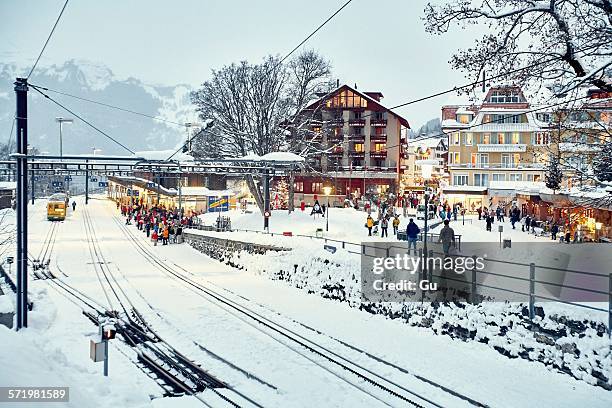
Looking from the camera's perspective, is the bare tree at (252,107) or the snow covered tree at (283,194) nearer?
the bare tree at (252,107)

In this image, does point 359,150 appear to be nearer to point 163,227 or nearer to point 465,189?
point 465,189

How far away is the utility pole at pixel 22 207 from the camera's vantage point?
46.2 ft

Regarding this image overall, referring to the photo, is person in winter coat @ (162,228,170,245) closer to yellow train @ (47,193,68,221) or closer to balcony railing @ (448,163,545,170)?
yellow train @ (47,193,68,221)

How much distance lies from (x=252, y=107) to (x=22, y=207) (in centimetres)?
2929

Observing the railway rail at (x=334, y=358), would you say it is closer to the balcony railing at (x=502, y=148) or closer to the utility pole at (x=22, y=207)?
the utility pole at (x=22, y=207)

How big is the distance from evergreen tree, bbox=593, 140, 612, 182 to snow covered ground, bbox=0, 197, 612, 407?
418 centimetres

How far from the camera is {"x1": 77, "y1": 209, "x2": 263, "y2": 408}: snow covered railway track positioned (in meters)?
10.3

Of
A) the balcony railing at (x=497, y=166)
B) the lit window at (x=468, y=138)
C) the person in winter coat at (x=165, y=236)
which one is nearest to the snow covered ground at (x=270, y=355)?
the person in winter coat at (x=165, y=236)

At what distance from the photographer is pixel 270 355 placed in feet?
40.8

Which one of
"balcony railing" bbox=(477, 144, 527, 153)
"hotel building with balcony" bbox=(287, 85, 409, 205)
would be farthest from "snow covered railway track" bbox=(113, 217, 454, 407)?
"hotel building with balcony" bbox=(287, 85, 409, 205)

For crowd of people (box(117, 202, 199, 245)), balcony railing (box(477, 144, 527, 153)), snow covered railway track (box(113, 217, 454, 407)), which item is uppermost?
balcony railing (box(477, 144, 527, 153))

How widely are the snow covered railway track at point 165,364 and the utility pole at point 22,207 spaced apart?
2364mm

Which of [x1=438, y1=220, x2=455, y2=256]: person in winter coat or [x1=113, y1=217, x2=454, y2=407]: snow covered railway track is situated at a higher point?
[x1=438, y1=220, x2=455, y2=256]: person in winter coat

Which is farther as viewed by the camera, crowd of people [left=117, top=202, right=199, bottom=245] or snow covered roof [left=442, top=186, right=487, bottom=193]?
snow covered roof [left=442, top=186, right=487, bottom=193]
